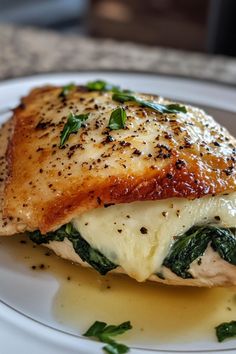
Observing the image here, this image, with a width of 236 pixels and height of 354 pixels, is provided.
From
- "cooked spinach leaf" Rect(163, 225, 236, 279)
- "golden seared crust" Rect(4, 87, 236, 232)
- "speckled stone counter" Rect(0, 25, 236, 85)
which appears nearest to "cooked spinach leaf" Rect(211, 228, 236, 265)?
"cooked spinach leaf" Rect(163, 225, 236, 279)

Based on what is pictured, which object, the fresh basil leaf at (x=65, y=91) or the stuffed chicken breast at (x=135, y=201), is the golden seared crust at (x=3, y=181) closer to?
the stuffed chicken breast at (x=135, y=201)

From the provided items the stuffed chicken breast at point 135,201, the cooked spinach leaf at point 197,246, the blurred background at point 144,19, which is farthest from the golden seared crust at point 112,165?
the blurred background at point 144,19

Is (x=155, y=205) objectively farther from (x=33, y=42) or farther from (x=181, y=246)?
(x=33, y=42)

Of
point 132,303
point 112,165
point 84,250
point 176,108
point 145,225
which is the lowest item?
point 132,303

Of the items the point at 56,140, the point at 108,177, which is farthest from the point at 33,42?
the point at 108,177

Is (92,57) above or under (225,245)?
above

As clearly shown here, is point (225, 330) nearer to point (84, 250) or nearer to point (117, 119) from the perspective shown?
point (84, 250)

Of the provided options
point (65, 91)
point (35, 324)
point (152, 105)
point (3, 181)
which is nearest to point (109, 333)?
point (35, 324)
